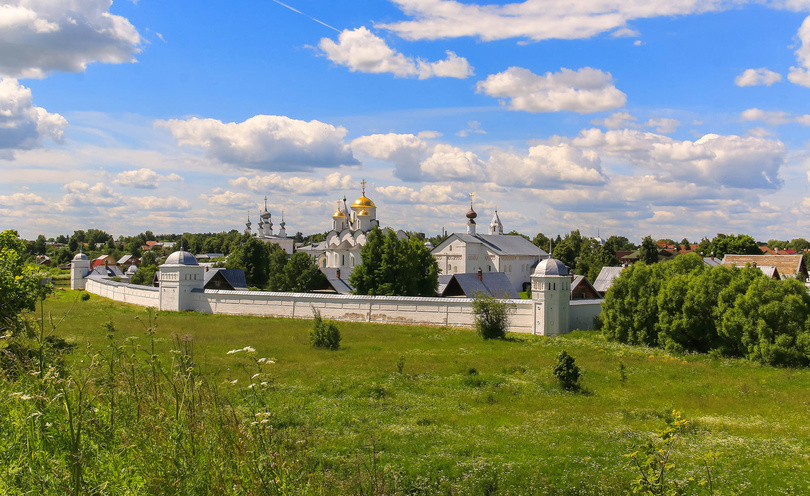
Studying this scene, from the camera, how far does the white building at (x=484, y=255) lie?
172ft

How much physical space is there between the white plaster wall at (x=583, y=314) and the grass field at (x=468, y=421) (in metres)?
4.58

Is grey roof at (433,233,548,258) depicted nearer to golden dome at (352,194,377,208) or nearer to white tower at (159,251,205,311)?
golden dome at (352,194,377,208)

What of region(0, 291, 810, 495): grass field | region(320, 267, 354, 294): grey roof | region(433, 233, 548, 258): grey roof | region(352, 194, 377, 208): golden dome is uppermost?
region(352, 194, 377, 208): golden dome

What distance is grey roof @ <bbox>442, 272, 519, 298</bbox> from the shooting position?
1378 inches

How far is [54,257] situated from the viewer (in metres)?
80.9

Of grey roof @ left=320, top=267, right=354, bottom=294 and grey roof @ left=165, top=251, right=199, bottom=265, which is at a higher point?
grey roof @ left=165, top=251, right=199, bottom=265

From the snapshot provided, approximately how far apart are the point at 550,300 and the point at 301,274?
877 inches

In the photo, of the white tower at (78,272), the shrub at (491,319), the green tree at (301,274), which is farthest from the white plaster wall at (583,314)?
the white tower at (78,272)

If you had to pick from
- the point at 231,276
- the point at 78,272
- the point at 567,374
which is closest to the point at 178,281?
the point at 231,276

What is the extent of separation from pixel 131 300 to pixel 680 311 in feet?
110

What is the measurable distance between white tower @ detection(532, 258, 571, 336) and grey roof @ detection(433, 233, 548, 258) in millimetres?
27249

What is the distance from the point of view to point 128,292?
3800 centimetres

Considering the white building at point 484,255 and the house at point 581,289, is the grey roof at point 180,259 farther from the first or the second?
the white building at point 484,255

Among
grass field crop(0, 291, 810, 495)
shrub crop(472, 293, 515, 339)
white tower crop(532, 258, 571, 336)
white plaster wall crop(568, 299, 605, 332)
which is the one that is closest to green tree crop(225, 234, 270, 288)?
grass field crop(0, 291, 810, 495)
